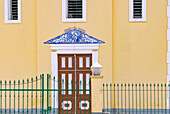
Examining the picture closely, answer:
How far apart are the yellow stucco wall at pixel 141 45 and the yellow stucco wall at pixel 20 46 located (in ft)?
11.9

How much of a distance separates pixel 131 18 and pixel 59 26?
3168mm

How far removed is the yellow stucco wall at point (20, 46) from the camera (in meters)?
15.5

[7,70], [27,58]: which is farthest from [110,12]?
[7,70]

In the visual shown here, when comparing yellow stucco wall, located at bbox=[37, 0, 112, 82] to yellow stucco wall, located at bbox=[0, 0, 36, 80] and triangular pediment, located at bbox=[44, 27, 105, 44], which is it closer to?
→ triangular pediment, located at bbox=[44, 27, 105, 44]

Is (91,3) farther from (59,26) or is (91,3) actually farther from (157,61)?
(157,61)

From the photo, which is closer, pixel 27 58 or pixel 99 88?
pixel 99 88

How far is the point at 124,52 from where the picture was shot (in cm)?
1531

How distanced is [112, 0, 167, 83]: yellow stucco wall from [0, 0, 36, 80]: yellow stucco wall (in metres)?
3.63

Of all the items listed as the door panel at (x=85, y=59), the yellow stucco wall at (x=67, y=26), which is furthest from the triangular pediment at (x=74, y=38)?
the door panel at (x=85, y=59)

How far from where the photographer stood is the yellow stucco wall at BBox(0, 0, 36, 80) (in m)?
15.5

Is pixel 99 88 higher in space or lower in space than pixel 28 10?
lower

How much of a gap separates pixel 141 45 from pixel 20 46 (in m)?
5.32

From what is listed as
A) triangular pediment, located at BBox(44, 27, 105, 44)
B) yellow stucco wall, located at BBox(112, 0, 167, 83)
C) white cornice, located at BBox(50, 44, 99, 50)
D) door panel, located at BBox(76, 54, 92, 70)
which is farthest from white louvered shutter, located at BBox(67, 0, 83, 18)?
door panel, located at BBox(76, 54, 92, 70)

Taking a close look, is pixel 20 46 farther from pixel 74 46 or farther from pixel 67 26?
pixel 74 46
